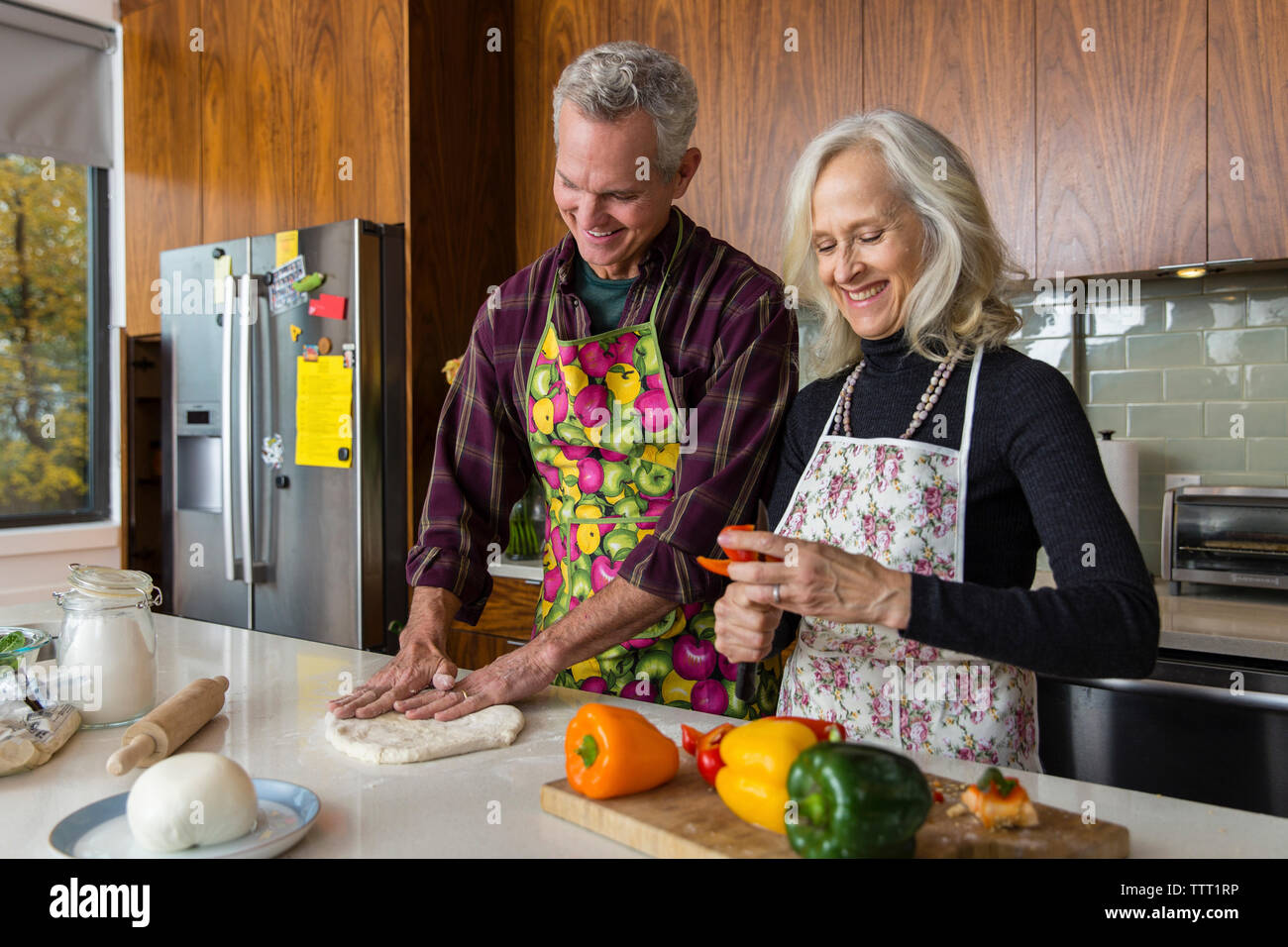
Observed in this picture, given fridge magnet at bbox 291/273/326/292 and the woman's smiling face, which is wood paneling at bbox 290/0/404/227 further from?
the woman's smiling face

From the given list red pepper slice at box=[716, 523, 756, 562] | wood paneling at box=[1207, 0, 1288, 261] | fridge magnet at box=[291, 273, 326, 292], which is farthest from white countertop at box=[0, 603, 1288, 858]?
fridge magnet at box=[291, 273, 326, 292]

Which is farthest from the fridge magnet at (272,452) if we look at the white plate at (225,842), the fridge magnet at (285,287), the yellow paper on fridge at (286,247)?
the white plate at (225,842)

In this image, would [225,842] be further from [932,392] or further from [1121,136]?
[1121,136]

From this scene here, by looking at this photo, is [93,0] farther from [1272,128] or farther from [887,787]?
[887,787]

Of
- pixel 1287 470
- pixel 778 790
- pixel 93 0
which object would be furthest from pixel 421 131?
pixel 778 790

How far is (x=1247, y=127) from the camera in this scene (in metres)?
2.17

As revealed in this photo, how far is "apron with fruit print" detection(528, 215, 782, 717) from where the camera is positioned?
61.7 inches

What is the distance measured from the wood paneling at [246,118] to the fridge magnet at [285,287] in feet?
1.02

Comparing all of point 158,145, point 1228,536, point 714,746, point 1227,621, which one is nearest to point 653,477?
point 714,746

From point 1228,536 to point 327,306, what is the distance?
2513mm

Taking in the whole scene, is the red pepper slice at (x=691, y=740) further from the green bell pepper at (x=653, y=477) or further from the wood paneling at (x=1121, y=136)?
the wood paneling at (x=1121, y=136)

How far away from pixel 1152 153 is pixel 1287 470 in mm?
837

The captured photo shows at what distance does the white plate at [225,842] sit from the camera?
0.85m

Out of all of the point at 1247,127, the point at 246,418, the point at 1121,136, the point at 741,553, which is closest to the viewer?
the point at 741,553
